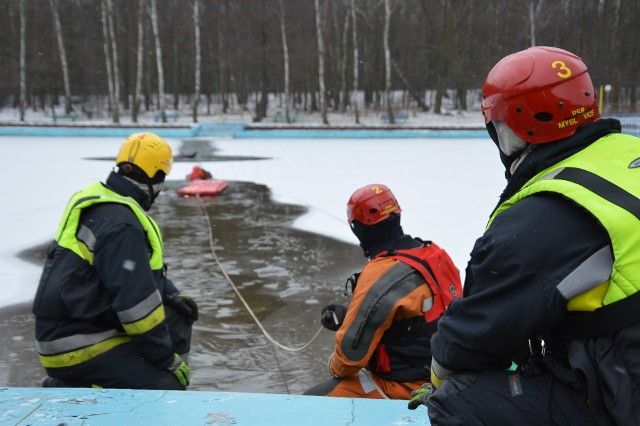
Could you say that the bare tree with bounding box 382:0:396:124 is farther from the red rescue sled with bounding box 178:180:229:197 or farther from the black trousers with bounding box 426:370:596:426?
the black trousers with bounding box 426:370:596:426

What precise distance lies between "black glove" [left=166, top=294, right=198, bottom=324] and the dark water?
717 mm

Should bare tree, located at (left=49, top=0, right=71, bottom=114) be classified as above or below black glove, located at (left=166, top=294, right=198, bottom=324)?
above

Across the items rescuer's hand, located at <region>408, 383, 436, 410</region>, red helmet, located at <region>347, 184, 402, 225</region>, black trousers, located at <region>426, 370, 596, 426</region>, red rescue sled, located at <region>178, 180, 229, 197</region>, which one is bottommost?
red rescue sled, located at <region>178, 180, 229, 197</region>

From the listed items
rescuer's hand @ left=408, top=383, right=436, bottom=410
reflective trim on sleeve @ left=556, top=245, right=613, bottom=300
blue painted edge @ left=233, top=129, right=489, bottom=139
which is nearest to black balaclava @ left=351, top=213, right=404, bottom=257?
rescuer's hand @ left=408, top=383, right=436, bottom=410

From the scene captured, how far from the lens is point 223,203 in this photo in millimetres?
11883

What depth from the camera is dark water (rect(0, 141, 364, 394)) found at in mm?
4633

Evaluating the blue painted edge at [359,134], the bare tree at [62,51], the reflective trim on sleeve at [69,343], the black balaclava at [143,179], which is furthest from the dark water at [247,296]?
the bare tree at [62,51]

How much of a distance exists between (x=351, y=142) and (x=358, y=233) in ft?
75.6

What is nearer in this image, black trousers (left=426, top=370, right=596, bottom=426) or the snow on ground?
black trousers (left=426, top=370, right=596, bottom=426)

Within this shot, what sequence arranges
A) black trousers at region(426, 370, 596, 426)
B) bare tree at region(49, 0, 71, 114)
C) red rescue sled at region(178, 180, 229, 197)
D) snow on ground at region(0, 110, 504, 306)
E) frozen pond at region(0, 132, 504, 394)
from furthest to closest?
bare tree at region(49, 0, 71, 114) < red rescue sled at region(178, 180, 229, 197) < snow on ground at region(0, 110, 504, 306) < frozen pond at region(0, 132, 504, 394) < black trousers at region(426, 370, 596, 426)

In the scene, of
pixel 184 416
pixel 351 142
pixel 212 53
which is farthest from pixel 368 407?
pixel 212 53

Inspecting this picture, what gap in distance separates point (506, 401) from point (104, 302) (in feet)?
7.29

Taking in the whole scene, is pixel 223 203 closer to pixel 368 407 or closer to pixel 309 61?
pixel 368 407

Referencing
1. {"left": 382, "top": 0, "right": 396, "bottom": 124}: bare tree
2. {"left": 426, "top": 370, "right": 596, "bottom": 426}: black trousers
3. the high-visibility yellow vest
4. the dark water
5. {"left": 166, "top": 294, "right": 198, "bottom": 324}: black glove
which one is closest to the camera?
the high-visibility yellow vest
